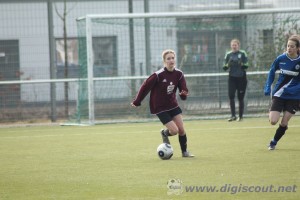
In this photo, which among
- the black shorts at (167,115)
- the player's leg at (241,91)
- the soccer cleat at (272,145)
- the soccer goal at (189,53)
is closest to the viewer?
the black shorts at (167,115)

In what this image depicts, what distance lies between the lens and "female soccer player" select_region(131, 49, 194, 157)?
12.0m

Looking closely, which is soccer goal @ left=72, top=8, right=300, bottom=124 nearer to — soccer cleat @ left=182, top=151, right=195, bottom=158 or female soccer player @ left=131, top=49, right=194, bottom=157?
female soccer player @ left=131, top=49, right=194, bottom=157

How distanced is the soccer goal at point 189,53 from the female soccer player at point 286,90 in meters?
7.93

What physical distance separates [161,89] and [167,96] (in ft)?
0.51

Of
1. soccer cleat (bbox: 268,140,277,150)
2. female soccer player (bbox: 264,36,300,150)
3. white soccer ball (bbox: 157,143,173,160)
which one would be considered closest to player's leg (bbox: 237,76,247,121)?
female soccer player (bbox: 264,36,300,150)

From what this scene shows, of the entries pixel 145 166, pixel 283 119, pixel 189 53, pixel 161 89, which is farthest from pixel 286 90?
pixel 189 53

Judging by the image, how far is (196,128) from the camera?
17609 millimetres

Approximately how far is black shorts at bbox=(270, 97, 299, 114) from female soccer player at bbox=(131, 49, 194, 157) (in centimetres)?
155

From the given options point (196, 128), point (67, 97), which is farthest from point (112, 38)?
point (196, 128)

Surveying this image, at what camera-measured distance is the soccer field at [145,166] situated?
855 cm

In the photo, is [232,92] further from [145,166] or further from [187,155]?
[145,166]

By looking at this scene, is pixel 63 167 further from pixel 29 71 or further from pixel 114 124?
pixel 29 71

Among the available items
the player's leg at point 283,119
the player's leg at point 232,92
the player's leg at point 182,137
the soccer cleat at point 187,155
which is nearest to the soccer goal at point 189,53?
the player's leg at point 232,92

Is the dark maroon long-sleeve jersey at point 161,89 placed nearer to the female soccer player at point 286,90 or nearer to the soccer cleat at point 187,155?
the soccer cleat at point 187,155
